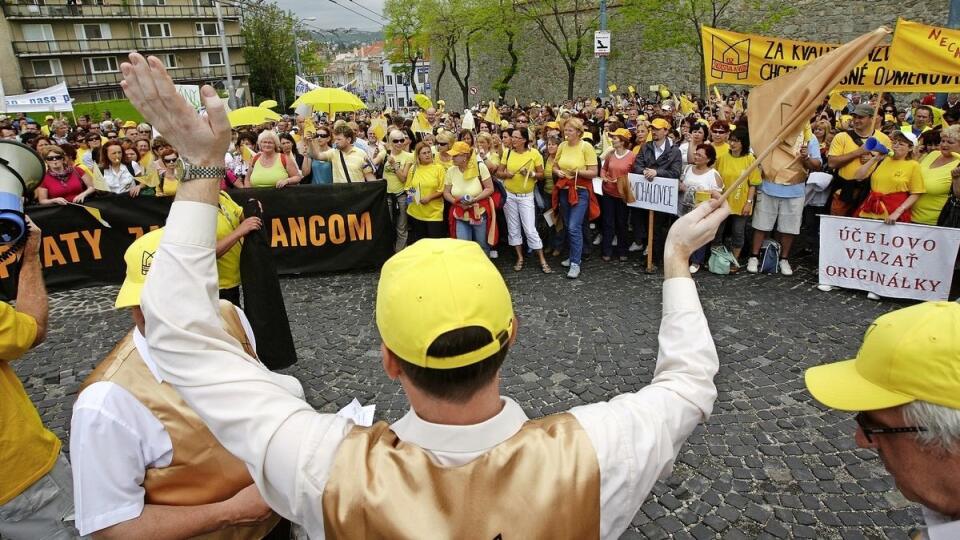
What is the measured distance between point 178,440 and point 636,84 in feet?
133

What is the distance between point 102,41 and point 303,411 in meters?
67.0

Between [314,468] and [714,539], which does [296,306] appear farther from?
[314,468]

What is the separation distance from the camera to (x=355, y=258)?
8.52 meters

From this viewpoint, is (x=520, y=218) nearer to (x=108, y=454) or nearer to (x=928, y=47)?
(x=928, y=47)

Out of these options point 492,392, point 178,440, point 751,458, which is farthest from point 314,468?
point 751,458

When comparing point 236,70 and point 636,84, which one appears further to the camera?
point 236,70

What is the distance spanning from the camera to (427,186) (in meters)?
7.91

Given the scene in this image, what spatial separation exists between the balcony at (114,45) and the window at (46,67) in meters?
1.08

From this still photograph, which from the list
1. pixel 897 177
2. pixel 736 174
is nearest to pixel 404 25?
pixel 736 174

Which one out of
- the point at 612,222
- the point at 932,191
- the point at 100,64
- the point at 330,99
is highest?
the point at 100,64

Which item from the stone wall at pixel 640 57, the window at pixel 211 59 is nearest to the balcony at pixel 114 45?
the window at pixel 211 59

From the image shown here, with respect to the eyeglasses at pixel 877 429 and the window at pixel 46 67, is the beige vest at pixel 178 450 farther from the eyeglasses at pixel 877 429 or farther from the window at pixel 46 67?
the window at pixel 46 67

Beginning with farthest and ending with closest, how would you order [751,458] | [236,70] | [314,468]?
[236,70]
[751,458]
[314,468]

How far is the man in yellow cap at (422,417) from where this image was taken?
3.72ft
